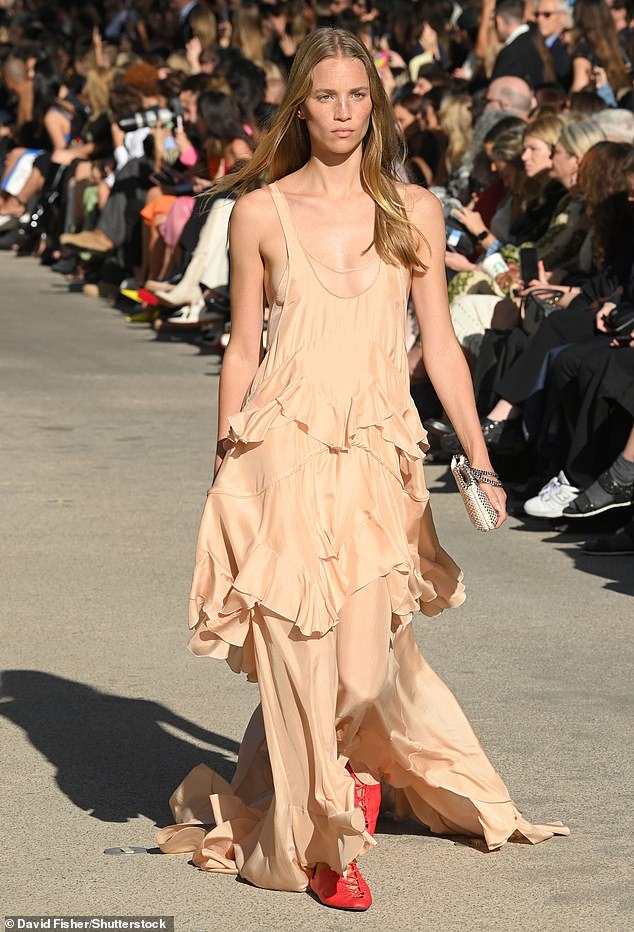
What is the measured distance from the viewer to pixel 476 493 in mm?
3799

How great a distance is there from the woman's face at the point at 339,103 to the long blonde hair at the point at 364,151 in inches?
0.8

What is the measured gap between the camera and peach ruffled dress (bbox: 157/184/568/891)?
356cm

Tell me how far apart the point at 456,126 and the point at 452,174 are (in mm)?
570

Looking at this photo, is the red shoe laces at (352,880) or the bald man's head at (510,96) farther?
the bald man's head at (510,96)

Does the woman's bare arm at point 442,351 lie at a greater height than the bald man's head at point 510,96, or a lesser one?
lesser

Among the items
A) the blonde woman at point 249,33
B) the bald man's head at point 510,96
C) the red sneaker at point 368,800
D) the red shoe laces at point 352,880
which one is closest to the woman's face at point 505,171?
the bald man's head at point 510,96

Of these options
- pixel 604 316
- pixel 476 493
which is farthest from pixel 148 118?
pixel 476 493

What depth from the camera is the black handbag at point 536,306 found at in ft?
27.1

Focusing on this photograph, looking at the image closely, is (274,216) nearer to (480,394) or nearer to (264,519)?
(264,519)

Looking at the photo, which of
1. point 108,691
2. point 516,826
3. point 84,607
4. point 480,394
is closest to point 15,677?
point 108,691

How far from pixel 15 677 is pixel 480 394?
369 centimetres

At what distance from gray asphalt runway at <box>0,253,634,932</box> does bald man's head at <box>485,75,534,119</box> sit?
135 inches

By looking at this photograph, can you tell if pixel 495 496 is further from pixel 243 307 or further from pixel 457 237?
pixel 457 237

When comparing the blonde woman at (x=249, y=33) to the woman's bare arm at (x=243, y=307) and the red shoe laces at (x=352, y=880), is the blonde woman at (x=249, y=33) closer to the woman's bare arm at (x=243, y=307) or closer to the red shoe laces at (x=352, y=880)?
the woman's bare arm at (x=243, y=307)
